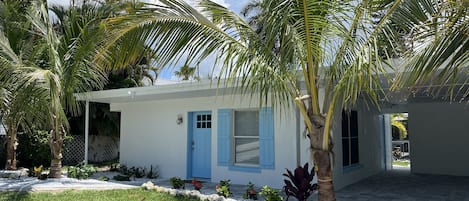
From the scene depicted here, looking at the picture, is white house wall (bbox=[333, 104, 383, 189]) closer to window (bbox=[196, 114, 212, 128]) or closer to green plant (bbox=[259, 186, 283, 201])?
green plant (bbox=[259, 186, 283, 201])

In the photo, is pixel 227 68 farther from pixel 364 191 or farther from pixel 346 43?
pixel 364 191

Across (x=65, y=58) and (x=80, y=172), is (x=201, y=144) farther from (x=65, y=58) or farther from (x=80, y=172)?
(x=65, y=58)

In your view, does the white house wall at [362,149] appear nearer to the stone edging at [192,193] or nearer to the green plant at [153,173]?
the stone edging at [192,193]

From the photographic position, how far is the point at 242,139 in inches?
428

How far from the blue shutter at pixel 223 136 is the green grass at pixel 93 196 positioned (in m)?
2.55

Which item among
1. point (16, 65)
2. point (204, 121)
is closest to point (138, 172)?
point (204, 121)

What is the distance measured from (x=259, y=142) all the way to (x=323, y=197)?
17.9 feet

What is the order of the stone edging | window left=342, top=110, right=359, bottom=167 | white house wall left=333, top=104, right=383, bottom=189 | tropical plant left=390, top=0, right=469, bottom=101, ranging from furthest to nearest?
1. window left=342, top=110, right=359, bottom=167
2. white house wall left=333, top=104, right=383, bottom=189
3. the stone edging
4. tropical plant left=390, top=0, right=469, bottom=101

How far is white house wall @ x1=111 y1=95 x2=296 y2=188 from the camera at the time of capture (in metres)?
10.0

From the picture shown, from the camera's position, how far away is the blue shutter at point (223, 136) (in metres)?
10.9

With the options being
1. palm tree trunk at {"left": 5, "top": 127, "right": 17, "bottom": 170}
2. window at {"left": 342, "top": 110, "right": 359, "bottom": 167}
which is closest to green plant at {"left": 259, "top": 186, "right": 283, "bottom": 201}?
window at {"left": 342, "top": 110, "right": 359, "bottom": 167}

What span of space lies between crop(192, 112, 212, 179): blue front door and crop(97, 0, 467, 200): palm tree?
6737 mm

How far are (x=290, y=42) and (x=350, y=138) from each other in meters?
7.21

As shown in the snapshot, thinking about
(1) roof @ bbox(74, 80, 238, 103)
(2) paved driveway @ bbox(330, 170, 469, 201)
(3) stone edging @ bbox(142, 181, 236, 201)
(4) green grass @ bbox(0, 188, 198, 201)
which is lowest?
(2) paved driveway @ bbox(330, 170, 469, 201)
